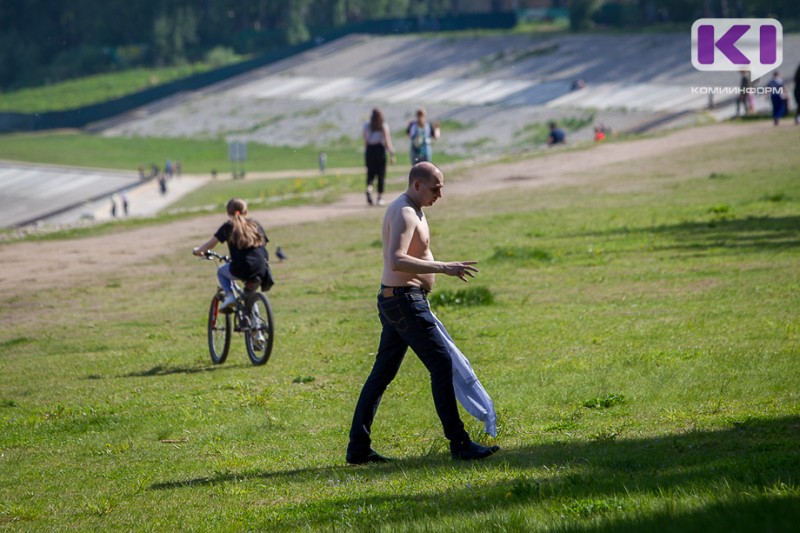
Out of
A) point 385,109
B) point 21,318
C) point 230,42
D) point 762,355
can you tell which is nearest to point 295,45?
point 230,42

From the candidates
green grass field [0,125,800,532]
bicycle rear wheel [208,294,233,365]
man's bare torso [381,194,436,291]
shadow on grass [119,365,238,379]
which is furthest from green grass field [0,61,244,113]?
man's bare torso [381,194,436,291]

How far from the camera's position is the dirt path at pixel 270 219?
20742 millimetres

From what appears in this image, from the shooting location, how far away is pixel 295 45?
111m

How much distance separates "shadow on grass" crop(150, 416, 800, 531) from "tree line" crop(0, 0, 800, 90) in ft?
367

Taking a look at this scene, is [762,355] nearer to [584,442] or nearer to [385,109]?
[584,442]

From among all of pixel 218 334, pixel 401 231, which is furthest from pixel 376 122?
pixel 401 231

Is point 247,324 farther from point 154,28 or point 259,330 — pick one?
point 154,28

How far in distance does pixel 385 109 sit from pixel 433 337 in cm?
7487

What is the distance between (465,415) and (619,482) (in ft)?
9.87

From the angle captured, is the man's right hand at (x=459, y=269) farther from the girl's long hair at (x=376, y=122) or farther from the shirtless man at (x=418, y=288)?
the girl's long hair at (x=376, y=122)

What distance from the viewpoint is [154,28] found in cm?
12825

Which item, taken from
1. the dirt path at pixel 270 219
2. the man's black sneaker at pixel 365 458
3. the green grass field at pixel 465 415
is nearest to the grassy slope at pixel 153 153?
the dirt path at pixel 270 219

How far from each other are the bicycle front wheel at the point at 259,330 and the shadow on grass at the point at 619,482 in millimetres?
4274

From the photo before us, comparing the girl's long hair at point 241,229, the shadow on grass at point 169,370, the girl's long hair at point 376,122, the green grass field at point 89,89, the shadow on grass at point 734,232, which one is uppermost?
the green grass field at point 89,89
